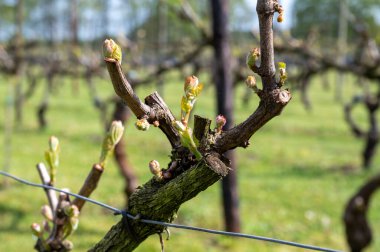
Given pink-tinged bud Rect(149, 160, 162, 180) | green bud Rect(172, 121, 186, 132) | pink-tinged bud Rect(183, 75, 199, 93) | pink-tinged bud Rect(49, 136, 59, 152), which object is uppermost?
pink-tinged bud Rect(49, 136, 59, 152)

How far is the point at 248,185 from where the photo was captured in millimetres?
8250

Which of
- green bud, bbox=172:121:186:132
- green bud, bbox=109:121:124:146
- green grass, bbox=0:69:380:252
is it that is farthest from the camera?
green grass, bbox=0:69:380:252

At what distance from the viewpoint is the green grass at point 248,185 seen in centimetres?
575

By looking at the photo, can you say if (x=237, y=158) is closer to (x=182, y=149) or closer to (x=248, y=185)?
(x=248, y=185)

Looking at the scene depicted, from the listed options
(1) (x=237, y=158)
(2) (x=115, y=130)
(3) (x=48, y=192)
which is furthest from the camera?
(1) (x=237, y=158)

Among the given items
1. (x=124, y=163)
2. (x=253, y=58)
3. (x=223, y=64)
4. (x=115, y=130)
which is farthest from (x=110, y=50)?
(x=124, y=163)

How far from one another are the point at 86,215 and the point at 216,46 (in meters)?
2.65

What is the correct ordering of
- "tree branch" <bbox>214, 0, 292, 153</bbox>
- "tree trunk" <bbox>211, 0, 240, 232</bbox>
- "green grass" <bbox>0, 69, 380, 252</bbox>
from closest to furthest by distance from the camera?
"tree branch" <bbox>214, 0, 292, 153</bbox> → "tree trunk" <bbox>211, 0, 240, 232</bbox> → "green grass" <bbox>0, 69, 380, 252</bbox>

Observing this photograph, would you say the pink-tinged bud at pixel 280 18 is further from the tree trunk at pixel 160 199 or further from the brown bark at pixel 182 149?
the tree trunk at pixel 160 199

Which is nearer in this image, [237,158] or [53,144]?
[53,144]

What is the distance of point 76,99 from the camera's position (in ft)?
73.5

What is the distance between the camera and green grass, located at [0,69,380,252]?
18.9ft

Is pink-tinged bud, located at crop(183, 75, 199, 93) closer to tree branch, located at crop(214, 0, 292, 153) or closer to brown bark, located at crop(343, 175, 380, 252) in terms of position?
tree branch, located at crop(214, 0, 292, 153)

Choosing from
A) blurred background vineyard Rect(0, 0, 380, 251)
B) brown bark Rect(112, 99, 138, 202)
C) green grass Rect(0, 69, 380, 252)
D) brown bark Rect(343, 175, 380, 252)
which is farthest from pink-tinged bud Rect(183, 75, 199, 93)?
brown bark Rect(112, 99, 138, 202)
